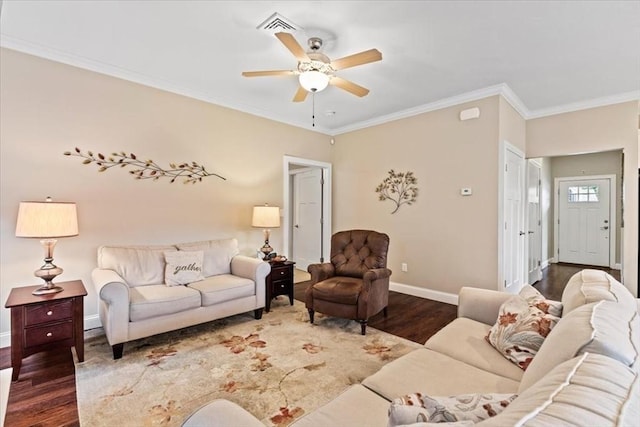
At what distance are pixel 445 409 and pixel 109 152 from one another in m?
3.64

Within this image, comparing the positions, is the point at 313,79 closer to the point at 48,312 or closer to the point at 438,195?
the point at 438,195

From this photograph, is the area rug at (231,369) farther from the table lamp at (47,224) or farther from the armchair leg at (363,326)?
the table lamp at (47,224)

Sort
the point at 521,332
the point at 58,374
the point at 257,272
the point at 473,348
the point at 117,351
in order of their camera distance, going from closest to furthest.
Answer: the point at 521,332 < the point at 473,348 < the point at 58,374 < the point at 117,351 < the point at 257,272

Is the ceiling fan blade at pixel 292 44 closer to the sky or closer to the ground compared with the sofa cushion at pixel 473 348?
closer to the sky

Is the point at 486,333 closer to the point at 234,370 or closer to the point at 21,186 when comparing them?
the point at 234,370

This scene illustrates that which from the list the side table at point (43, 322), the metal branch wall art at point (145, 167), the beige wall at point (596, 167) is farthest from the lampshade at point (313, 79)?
the beige wall at point (596, 167)

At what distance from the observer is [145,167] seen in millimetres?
3400

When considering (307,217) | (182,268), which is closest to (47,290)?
(182,268)

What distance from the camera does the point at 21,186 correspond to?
2.71m

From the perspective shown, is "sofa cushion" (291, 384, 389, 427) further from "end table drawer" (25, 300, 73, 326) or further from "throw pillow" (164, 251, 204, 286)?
"throw pillow" (164, 251, 204, 286)

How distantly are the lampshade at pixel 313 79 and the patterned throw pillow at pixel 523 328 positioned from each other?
210cm

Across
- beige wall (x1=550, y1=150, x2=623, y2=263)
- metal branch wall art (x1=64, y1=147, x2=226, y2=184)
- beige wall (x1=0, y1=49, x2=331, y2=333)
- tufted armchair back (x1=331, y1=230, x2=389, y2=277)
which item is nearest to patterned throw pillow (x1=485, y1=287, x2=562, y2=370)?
tufted armchair back (x1=331, y1=230, x2=389, y2=277)

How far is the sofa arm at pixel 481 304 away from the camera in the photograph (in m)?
2.09

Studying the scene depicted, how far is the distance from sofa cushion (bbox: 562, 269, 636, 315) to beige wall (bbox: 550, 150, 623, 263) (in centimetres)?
606
